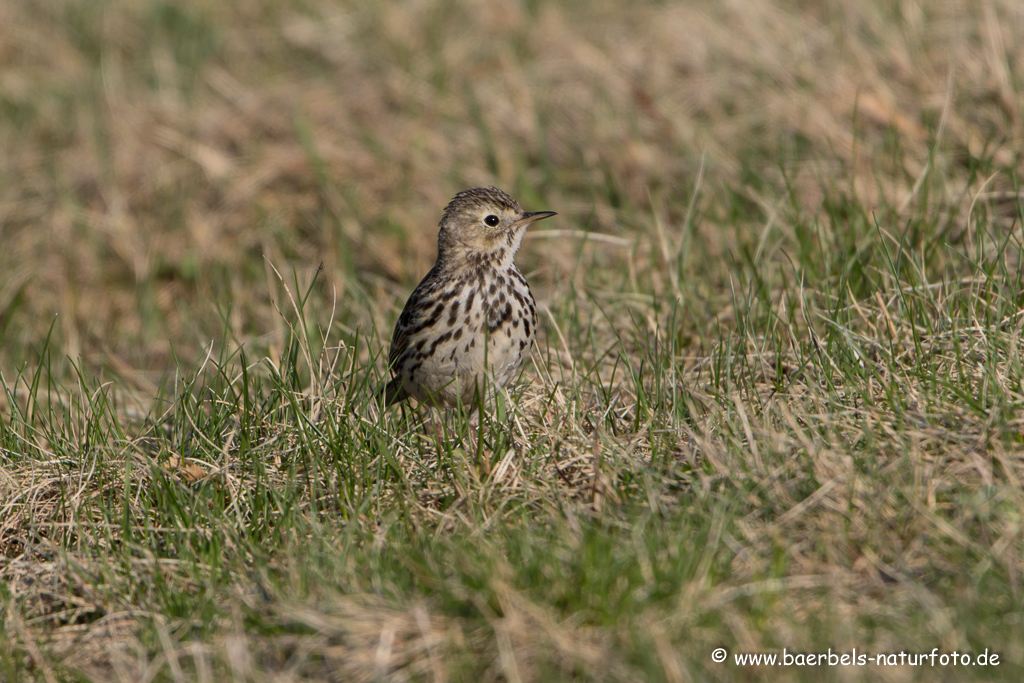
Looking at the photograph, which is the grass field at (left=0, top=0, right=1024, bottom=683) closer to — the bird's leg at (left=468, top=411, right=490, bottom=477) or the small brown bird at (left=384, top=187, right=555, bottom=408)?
the bird's leg at (left=468, top=411, right=490, bottom=477)

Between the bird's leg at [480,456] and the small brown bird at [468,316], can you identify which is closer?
Result: the bird's leg at [480,456]

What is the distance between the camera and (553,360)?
557cm

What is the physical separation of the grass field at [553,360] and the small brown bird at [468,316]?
190mm

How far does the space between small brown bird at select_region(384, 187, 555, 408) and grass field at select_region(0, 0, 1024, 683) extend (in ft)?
0.62

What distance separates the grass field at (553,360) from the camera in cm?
336

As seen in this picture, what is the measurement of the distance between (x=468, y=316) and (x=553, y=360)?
1.97 ft

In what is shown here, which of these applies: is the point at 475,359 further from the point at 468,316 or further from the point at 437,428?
the point at 437,428

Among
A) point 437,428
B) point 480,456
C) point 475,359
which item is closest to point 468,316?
point 475,359

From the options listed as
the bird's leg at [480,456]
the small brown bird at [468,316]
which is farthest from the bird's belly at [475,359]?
the bird's leg at [480,456]

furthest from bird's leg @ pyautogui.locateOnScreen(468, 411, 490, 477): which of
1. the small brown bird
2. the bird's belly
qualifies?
the bird's belly

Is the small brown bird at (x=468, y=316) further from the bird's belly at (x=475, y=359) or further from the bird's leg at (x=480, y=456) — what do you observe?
the bird's leg at (x=480, y=456)

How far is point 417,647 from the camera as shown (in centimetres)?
330

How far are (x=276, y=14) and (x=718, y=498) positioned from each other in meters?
9.30

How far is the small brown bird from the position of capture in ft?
16.8
